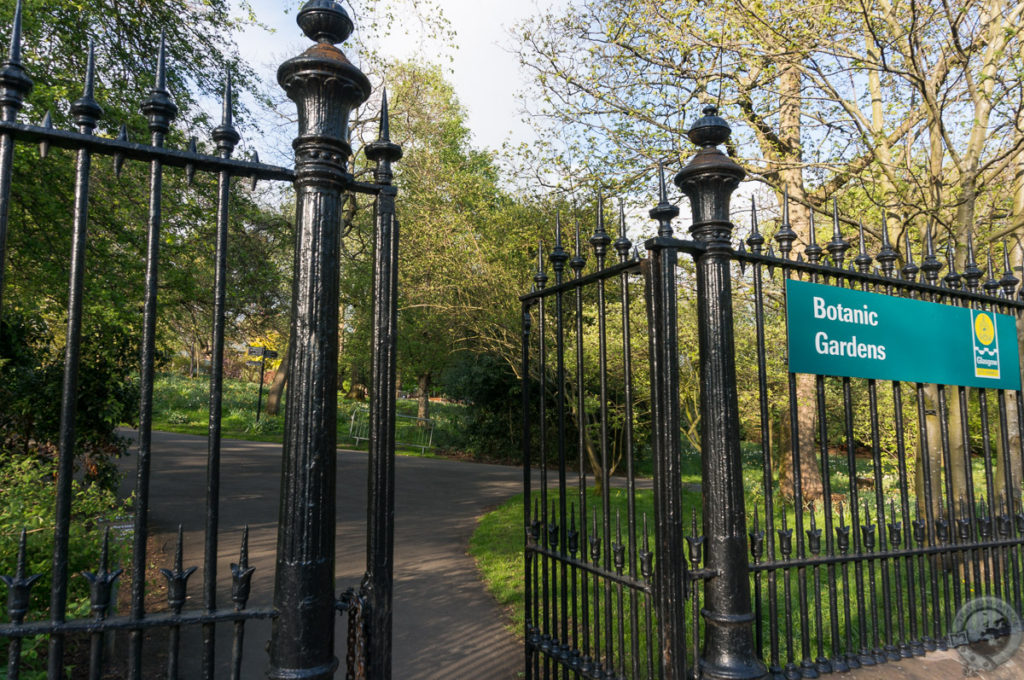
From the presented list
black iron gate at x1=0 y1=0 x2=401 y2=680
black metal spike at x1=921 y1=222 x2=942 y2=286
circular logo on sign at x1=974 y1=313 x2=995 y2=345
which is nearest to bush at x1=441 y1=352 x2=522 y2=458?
circular logo on sign at x1=974 y1=313 x2=995 y2=345

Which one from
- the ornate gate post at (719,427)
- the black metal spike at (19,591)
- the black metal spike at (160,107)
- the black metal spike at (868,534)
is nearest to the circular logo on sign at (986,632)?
the black metal spike at (868,534)

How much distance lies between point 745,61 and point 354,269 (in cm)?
1472

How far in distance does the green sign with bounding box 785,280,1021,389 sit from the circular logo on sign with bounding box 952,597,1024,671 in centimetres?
143

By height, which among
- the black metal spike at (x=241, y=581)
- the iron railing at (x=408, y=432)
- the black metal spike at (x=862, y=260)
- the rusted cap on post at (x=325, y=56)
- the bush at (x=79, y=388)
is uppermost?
the rusted cap on post at (x=325, y=56)

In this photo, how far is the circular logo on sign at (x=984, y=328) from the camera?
416 cm

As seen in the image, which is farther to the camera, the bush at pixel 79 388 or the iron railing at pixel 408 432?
the iron railing at pixel 408 432

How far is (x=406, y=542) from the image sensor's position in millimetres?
8812

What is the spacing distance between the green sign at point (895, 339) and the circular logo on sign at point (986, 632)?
4.70ft

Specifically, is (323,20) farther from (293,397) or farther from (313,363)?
(293,397)

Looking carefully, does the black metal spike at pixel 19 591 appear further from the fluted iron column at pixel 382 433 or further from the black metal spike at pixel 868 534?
the black metal spike at pixel 868 534

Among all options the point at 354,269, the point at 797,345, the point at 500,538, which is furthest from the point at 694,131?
the point at 354,269

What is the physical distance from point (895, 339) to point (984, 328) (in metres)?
1.13

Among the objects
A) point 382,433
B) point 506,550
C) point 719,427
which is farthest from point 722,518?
point 506,550

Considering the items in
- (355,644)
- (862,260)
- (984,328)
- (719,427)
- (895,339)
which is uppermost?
(862,260)
